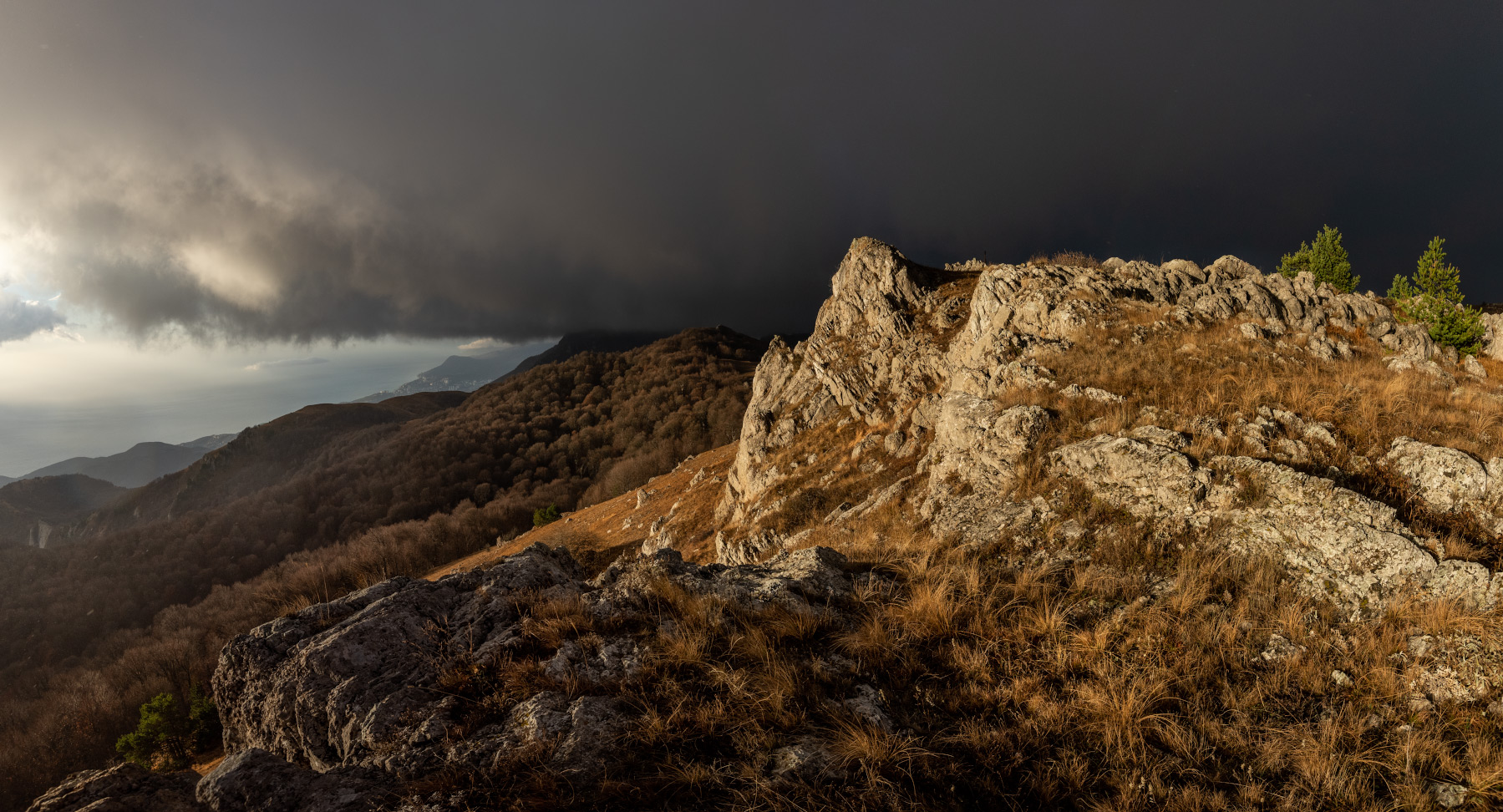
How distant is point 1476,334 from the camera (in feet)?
61.0

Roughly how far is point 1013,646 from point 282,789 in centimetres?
686

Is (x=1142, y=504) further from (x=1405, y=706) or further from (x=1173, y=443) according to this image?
(x=1405, y=706)

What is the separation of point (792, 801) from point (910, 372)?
27.1 metres

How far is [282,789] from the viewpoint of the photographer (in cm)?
Result: 402

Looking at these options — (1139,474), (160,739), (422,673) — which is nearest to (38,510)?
(160,739)

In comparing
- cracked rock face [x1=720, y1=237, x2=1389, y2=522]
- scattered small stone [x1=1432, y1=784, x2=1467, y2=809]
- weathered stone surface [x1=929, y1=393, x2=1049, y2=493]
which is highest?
cracked rock face [x1=720, y1=237, x2=1389, y2=522]

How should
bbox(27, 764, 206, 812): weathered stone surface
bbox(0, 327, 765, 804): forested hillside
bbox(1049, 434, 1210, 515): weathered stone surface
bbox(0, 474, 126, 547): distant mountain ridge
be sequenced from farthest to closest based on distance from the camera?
bbox(0, 474, 126, 547): distant mountain ridge < bbox(0, 327, 765, 804): forested hillside < bbox(1049, 434, 1210, 515): weathered stone surface < bbox(27, 764, 206, 812): weathered stone surface

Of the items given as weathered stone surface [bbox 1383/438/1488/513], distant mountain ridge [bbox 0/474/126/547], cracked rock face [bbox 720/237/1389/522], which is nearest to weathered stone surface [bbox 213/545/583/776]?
cracked rock face [bbox 720/237/1389/522]

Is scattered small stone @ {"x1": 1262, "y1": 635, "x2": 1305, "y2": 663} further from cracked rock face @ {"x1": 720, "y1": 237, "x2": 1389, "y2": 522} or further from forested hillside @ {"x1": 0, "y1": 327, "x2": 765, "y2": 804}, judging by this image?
forested hillside @ {"x1": 0, "y1": 327, "x2": 765, "y2": 804}

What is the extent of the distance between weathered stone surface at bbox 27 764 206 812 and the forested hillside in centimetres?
2262

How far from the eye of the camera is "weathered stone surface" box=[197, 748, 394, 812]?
389cm

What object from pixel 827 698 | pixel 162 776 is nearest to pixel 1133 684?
pixel 827 698

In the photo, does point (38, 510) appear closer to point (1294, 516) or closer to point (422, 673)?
point (422, 673)

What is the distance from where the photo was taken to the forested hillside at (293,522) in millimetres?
51188
